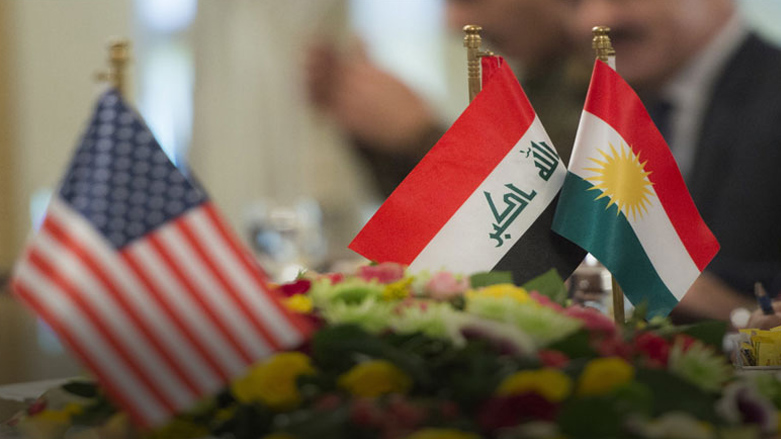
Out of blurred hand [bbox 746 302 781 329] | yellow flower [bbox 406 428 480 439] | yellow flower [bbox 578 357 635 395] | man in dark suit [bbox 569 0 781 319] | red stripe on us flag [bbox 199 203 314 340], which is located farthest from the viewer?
man in dark suit [bbox 569 0 781 319]

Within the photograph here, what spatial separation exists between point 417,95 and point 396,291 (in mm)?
5469

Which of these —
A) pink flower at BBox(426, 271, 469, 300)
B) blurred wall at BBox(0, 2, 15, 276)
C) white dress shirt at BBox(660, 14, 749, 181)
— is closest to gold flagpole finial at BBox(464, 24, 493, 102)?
pink flower at BBox(426, 271, 469, 300)

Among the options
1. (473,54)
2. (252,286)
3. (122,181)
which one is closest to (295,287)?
(252,286)

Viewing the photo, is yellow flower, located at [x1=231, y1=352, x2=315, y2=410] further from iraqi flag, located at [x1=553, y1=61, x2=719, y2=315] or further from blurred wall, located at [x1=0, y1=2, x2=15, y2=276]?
blurred wall, located at [x1=0, y1=2, x2=15, y2=276]

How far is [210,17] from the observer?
7.96m

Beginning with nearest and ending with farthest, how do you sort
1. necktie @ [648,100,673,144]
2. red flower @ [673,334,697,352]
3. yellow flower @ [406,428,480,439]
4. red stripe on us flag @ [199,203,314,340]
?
yellow flower @ [406,428,480,439] < red stripe on us flag @ [199,203,314,340] < red flower @ [673,334,697,352] < necktie @ [648,100,673,144]

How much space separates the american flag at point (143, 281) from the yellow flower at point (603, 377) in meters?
0.44

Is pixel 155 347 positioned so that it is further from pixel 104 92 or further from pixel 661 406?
pixel 661 406

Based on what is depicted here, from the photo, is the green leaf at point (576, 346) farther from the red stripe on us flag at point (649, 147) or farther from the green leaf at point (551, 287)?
the red stripe on us flag at point (649, 147)

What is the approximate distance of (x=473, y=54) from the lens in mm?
2521

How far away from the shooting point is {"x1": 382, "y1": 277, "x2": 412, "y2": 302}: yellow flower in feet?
5.67

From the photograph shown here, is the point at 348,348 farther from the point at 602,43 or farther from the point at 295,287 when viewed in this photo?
the point at 602,43

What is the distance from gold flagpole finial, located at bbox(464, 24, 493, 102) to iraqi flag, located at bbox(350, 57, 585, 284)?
2.7 inches

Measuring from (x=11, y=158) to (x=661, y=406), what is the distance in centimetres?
695
